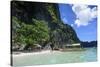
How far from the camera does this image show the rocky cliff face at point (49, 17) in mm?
2184

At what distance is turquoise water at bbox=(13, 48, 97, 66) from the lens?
2.18 metres

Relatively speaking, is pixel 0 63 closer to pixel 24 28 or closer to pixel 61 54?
pixel 24 28

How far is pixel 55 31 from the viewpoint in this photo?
2.31 metres

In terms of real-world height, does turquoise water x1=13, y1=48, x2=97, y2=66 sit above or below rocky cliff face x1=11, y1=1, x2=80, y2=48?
below

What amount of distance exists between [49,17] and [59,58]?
49 cm

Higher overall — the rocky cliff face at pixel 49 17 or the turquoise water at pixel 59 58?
the rocky cliff face at pixel 49 17

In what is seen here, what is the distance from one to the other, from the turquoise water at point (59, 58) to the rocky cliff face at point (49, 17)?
0.13m

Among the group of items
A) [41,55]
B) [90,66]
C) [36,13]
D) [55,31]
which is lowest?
[90,66]

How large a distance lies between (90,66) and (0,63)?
108cm

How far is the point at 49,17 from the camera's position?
2.30 m

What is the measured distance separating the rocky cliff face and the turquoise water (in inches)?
5.2

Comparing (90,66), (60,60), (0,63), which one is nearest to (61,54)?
(60,60)

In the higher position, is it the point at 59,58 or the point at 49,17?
the point at 49,17

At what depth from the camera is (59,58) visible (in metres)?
2.32
